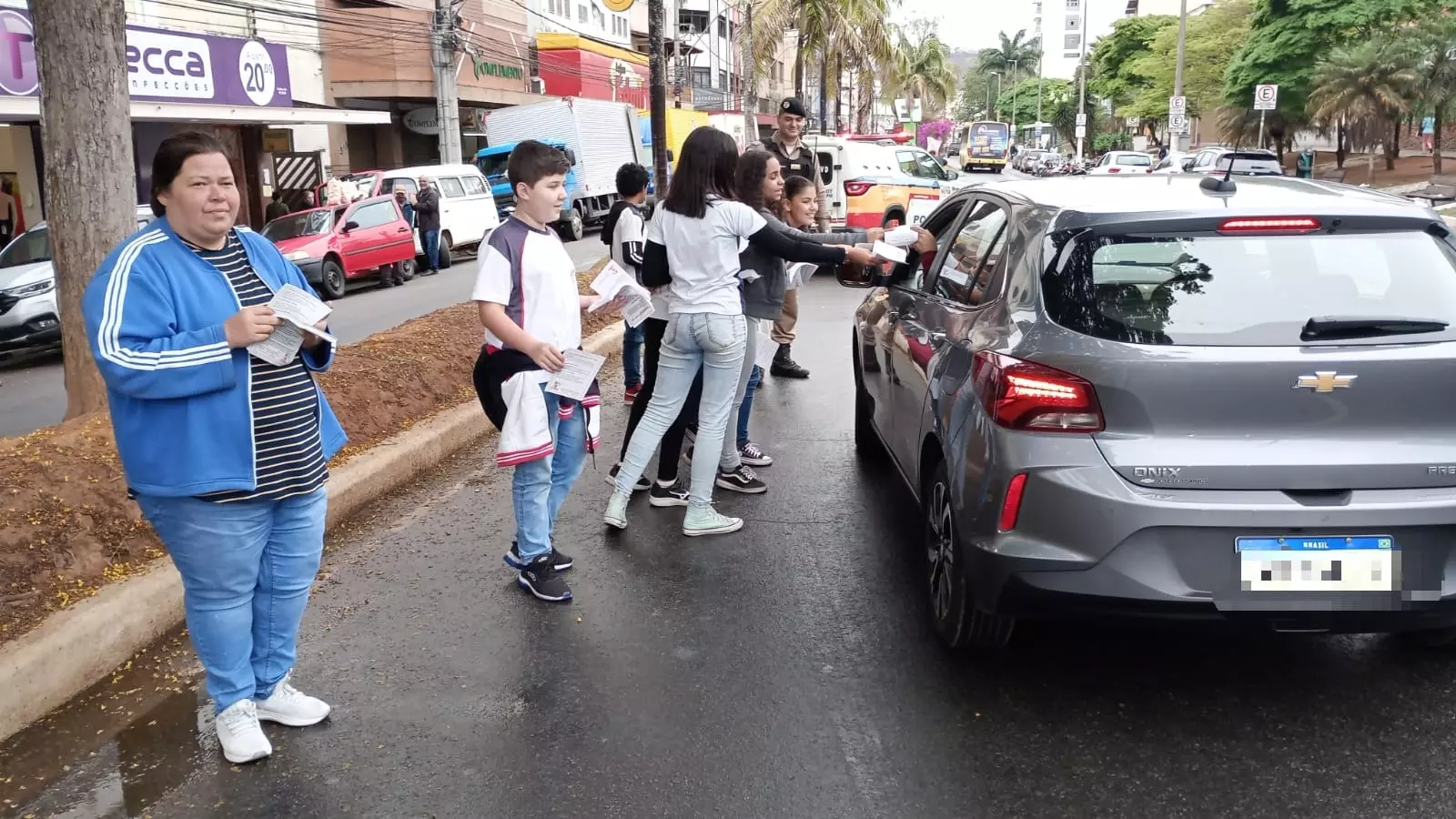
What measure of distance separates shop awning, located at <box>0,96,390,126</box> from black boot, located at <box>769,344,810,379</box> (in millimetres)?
12544

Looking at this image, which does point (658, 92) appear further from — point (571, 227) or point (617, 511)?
point (617, 511)

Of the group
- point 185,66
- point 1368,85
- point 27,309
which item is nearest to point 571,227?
point 185,66

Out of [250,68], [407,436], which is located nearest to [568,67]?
[250,68]

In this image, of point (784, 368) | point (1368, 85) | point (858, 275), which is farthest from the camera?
point (1368, 85)

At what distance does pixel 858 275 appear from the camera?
18.2 feet

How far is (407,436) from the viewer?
669 centimetres

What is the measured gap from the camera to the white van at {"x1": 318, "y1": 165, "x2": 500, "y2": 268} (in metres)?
21.2

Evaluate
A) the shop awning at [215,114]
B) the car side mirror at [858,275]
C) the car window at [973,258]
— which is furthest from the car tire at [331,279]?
the car window at [973,258]

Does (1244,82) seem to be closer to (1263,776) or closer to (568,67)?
(568,67)

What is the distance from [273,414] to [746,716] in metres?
1.66

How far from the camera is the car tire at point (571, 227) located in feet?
86.9

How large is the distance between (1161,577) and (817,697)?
113 centimetres

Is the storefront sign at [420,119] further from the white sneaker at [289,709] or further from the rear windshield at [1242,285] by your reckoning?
the rear windshield at [1242,285]

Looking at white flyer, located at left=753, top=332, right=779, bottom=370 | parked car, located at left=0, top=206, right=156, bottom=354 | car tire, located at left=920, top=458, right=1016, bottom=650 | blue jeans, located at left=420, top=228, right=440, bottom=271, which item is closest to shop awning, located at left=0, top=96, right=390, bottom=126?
blue jeans, located at left=420, top=228, right=440, bottom=271
